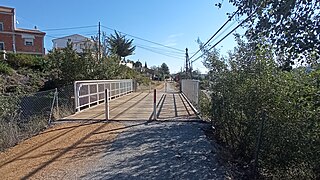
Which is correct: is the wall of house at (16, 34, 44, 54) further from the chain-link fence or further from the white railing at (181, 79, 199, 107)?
the chain-link fence

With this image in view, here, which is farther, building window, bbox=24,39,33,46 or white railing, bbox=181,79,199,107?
building window, bbox=24,39,33,46

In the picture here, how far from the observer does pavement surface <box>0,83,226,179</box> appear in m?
4.75

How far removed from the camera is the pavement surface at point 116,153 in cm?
475

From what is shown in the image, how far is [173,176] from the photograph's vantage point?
15.2 feet

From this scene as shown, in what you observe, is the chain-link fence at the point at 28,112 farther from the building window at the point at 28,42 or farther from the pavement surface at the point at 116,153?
the building window at the point at 28,42

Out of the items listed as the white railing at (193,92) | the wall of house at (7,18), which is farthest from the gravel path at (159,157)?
the wall of house at (7,18)

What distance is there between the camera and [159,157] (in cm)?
561

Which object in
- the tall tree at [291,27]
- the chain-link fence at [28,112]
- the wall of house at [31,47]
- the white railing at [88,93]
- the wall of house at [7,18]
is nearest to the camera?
the tall tree at [291,27]

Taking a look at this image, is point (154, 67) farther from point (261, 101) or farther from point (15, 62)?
point (261, 101)

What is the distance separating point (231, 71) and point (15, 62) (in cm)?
2390

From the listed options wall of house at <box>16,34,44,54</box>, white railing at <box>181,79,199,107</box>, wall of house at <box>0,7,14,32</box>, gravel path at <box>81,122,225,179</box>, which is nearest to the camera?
gravel path at <box>81,122,225,179</box>

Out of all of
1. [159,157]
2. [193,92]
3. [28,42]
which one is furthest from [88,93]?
[28,42]

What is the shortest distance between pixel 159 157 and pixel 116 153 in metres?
0.97

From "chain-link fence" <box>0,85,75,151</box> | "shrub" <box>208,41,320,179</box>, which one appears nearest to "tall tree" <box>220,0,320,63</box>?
"shrub" <box>208,41,320,179</box>
